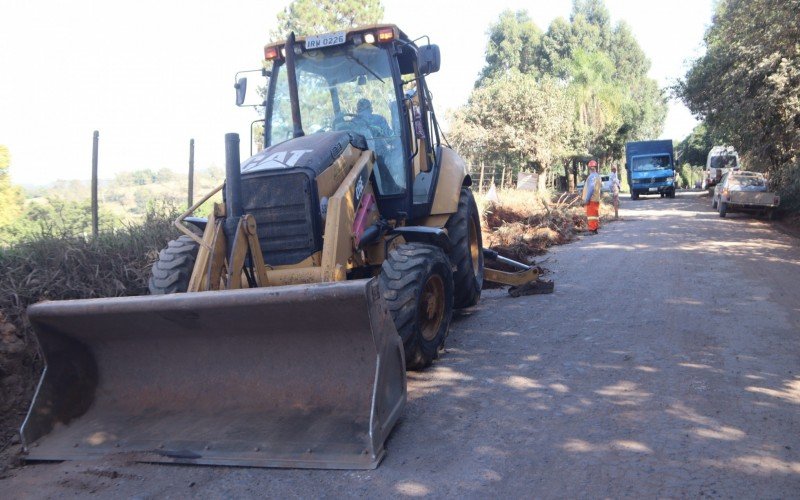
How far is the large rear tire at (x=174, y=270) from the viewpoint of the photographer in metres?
5.44

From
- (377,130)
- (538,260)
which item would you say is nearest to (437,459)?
(377,130)

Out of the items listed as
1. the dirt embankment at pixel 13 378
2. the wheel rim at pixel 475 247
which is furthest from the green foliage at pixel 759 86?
the dirt embankment at pixel 13 378

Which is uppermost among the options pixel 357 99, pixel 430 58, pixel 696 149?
pixel 696 149

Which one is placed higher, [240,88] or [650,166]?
[650,166]

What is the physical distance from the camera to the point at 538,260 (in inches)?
466

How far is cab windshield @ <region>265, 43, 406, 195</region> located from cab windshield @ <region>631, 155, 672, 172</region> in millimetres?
31767

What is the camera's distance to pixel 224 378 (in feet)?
14.4

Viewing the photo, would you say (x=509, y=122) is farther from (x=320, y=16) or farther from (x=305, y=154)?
(x=305, y=154)

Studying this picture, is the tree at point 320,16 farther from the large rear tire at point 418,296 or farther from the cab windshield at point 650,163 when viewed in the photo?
the large rear tire at point 418,296

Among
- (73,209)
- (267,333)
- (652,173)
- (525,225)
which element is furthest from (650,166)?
(267,333)

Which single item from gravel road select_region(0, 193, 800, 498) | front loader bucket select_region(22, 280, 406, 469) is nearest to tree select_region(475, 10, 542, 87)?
gravel road select_region(0, 193, 800, 498)

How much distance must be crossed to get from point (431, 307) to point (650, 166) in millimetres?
33188

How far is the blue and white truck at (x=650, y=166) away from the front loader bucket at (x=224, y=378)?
3389 centimetres

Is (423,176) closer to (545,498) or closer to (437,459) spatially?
(437,459)
